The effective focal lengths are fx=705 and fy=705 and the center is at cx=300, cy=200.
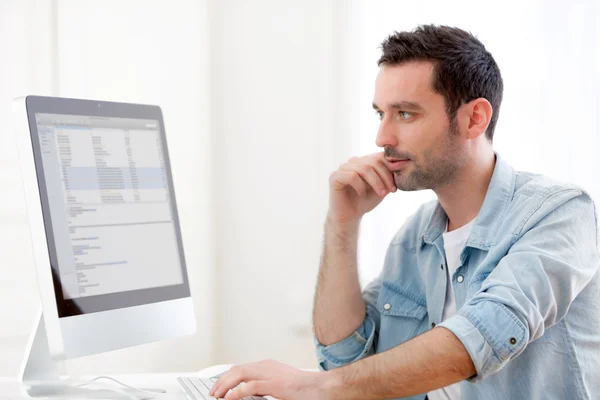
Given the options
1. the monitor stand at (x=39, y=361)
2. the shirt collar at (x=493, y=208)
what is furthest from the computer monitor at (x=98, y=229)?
the shirt collar at (x=493, y=208)

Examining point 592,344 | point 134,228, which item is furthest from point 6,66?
point 592,344

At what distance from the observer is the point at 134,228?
1263 mm

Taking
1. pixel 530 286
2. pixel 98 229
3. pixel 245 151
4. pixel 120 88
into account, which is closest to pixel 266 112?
pixel 245 151

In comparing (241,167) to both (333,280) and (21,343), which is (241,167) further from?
(333,280)

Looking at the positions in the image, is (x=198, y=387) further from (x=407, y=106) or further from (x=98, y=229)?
(x=407, y=106)

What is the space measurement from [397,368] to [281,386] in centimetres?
18

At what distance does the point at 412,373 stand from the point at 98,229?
0.57 metres

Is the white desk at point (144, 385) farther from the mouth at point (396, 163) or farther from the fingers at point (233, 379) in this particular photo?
the mouth at point (396, 163)

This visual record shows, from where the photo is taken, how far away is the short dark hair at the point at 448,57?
1.45 metres

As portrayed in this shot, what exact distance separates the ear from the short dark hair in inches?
0.6

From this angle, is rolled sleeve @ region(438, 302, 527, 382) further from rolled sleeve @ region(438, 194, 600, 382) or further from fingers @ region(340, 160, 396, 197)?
fingers @ region(340, 160, 396, 197)

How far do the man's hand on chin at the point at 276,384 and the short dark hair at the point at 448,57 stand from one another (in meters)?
0.65

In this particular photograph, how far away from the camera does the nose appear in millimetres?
1454

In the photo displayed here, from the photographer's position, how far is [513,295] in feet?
3.64
